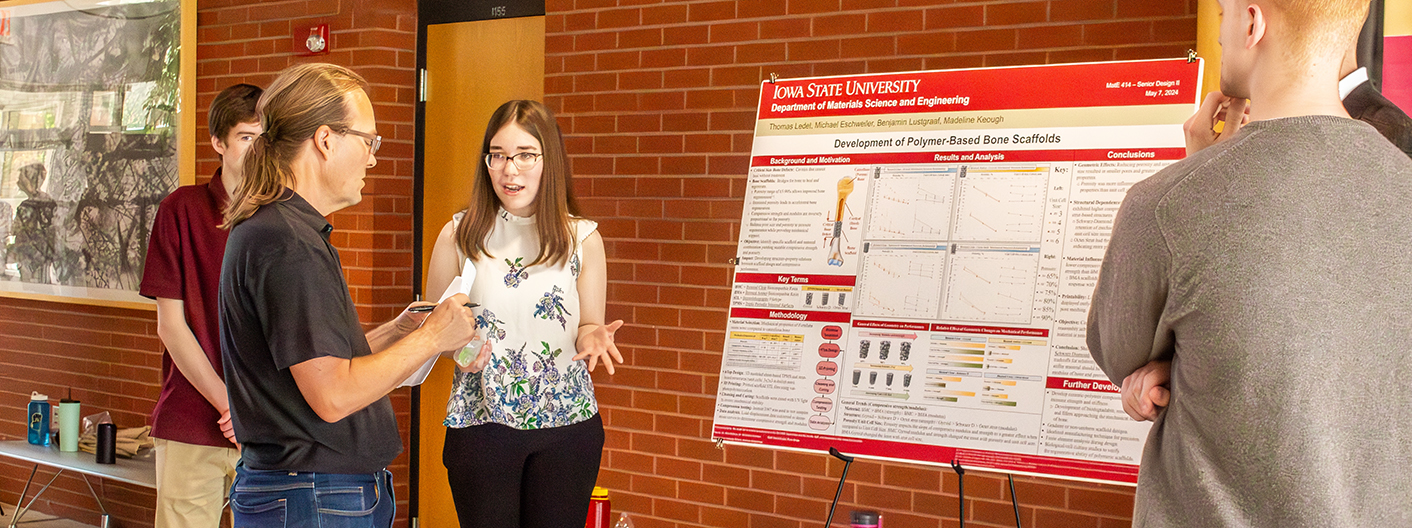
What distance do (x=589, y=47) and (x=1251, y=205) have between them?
274 cm

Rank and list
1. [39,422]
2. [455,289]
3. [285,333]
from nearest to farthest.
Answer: [285,333] → [455,289] → [39,422]

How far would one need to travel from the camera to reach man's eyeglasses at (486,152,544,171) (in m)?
2.66

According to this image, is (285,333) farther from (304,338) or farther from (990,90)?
(990,90)

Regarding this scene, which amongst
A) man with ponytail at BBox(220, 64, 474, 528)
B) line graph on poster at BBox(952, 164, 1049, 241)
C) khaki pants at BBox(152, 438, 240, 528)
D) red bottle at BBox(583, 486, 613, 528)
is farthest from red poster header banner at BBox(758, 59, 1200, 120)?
khaki pants at BBox(152, 438, 240, 528)

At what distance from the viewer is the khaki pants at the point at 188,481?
9.84ft

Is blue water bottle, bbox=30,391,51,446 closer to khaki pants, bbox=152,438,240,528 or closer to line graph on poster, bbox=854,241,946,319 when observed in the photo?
khaki pants, bbox=152,438,240,528

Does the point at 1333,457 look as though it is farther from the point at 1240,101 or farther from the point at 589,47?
the point at 589,47

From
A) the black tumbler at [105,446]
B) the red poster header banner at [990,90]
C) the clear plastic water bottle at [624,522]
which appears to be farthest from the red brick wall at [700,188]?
the black tumbler at [105,446]

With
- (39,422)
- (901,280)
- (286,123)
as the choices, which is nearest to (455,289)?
(286,123)

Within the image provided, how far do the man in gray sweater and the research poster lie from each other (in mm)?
850

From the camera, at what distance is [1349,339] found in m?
1.36

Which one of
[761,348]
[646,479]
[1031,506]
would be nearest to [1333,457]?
[761,348]

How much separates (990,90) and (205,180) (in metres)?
3.49

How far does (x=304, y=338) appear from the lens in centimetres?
171
